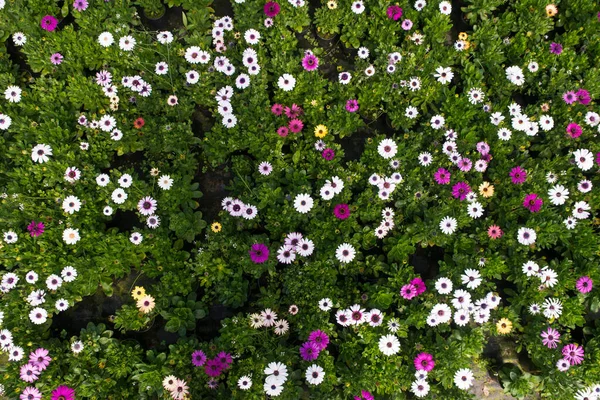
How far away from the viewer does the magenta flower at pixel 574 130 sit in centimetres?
495

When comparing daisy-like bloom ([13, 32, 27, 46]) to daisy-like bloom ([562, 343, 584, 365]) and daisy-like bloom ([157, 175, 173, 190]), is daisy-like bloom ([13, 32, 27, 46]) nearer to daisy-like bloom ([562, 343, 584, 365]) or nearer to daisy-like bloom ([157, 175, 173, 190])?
daisy-like bloom ([157, 175, 173, 190])

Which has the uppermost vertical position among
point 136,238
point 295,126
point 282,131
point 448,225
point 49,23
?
point 49,23

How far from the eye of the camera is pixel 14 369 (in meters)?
4.45

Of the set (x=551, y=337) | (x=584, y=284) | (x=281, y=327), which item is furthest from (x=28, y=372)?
(x=584, y=284)

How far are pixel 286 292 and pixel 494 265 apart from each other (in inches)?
94.5

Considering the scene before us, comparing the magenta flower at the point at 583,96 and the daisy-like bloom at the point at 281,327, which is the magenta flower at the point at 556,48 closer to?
the magenta flower at the point at 583,96

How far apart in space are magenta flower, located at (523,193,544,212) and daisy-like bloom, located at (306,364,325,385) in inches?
120

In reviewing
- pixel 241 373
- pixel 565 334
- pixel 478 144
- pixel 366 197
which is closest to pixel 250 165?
pixel 366 197

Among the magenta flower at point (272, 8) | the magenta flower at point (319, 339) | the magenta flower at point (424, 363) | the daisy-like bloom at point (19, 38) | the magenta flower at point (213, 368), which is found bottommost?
the magenta flower at point (213, 368)

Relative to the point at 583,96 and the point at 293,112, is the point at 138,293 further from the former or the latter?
the point at 583,96

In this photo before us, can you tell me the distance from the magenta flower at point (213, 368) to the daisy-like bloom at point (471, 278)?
2.85 metres

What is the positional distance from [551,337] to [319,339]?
2.63m

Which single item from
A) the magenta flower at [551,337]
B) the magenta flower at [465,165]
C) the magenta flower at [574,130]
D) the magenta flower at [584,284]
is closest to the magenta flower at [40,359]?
the magenta flower at [465,165]

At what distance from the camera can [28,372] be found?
438 cm
